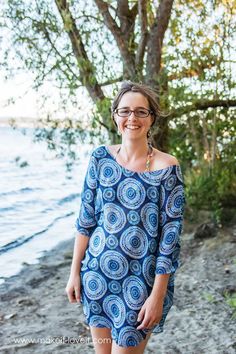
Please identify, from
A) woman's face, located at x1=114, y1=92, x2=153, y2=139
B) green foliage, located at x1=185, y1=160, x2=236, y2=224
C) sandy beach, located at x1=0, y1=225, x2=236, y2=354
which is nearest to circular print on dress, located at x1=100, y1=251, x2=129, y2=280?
woman's face, located at x1=114, y1=92, x2=153, y2=139

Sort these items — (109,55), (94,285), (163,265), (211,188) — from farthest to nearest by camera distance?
(211,188) → (109,55) → (94,285) → (163,265)

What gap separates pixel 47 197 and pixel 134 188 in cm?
1176

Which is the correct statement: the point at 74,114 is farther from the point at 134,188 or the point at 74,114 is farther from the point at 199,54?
the point at 134,188

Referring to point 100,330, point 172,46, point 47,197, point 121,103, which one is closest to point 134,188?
point 121,103

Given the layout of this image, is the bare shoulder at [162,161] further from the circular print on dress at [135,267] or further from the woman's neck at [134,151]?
the circular print on dress at [135,267]

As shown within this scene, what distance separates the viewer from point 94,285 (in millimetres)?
2066

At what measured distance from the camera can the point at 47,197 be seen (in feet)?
44.6

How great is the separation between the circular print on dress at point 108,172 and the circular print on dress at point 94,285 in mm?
382

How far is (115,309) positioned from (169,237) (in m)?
0.38

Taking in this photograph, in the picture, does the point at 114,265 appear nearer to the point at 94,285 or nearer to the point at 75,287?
the point at 94,285

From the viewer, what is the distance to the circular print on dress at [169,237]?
1.97 metres

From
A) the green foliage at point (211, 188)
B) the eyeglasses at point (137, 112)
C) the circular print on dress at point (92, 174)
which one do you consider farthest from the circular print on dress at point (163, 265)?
the green foliage at point (211, 188)

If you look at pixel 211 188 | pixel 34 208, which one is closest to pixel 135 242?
pixel 211 188

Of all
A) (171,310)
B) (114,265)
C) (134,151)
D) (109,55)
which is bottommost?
(171,310)
